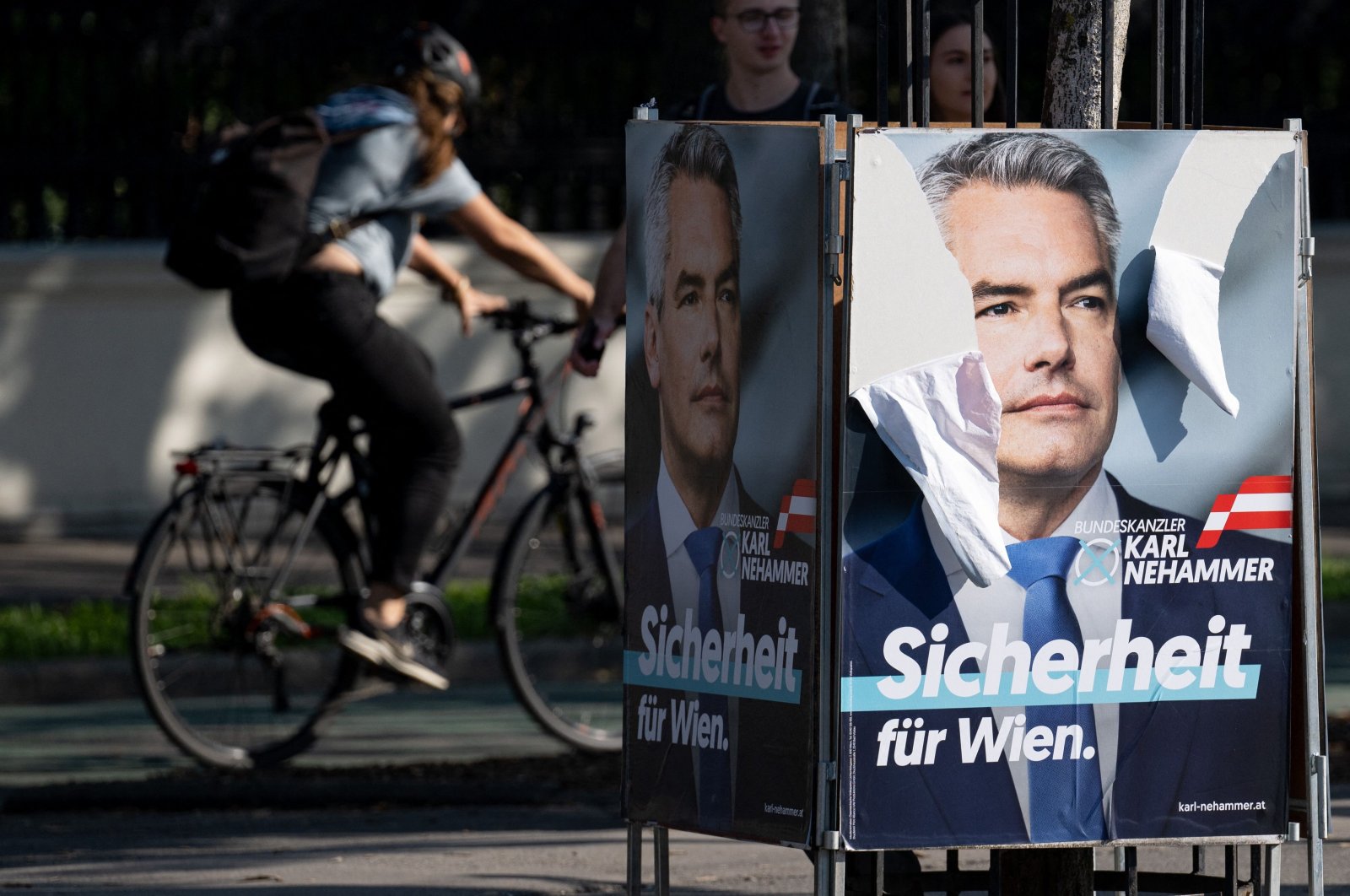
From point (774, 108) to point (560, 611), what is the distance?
1.85 metres

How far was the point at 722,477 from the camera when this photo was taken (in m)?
3.92

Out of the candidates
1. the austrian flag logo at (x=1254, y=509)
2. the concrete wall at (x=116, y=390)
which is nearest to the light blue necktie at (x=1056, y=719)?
the austrian flag logo at (x=1254, y=509)

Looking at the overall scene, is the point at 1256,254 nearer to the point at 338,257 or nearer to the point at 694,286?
the point at 694,286

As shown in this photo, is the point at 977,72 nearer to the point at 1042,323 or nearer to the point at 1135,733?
the point at 1042,323

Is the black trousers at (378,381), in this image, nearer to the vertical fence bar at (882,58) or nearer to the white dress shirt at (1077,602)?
the vertical fence bar at (882,58)

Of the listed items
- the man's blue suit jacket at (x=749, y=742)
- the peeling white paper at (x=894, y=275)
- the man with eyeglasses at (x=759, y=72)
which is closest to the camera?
the peeling white paper at (x=894, y=275)

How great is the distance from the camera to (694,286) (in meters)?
3.94

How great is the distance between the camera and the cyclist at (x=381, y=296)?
6.44 meters

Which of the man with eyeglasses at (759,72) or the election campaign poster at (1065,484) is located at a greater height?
the man with eyeglasses at (759,72)

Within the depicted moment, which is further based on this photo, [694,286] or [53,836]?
[53,836]

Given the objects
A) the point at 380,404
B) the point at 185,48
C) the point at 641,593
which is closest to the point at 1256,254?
the point at 641,593

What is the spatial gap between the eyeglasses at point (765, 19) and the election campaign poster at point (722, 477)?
2132mm

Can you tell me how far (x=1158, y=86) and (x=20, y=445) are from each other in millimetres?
9390

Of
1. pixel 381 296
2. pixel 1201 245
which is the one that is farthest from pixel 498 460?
pixel 1201 245
